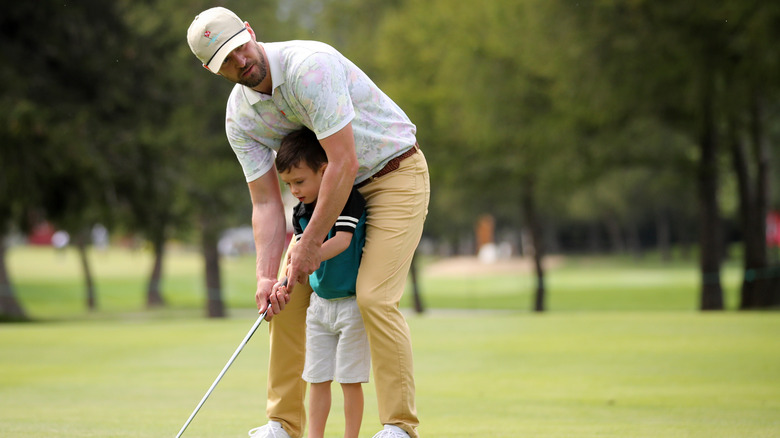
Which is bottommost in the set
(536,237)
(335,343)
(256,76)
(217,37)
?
(536,237)

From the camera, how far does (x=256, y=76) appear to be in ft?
11.5

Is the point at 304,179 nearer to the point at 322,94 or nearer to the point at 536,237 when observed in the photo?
the point at 322,94

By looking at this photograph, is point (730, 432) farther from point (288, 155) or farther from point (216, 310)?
point (216, 310)

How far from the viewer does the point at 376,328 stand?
3693 millimetres

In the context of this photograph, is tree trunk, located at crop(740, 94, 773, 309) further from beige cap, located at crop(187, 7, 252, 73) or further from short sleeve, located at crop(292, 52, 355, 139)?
beige cap, located at crop(187, 7, 252, 73)

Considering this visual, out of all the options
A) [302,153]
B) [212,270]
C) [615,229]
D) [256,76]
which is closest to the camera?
[256,76]

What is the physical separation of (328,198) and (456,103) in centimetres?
1577

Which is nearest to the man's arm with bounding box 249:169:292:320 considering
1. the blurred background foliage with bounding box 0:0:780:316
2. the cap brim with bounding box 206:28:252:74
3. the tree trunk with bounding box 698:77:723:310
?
the cap brim with bounding box 206:28:252:74

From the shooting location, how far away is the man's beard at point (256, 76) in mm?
3482

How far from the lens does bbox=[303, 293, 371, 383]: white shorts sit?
3805mm

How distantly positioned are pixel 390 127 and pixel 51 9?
1405 cm

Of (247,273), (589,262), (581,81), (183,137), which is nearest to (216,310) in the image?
(183,137)

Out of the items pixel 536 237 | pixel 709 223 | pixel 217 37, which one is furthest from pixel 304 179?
pixel 536 237

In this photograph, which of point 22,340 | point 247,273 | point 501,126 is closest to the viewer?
point 22,340
